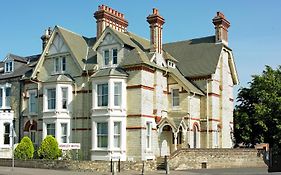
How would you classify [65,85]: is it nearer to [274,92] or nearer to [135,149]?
[135,149]

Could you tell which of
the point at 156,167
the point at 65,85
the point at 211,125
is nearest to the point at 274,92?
the point at 211,125

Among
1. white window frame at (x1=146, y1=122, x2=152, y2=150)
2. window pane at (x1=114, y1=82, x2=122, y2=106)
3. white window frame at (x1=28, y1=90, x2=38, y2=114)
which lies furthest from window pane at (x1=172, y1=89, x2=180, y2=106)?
white window frame at (x1=28, y1=90, x2=38, y2=114)

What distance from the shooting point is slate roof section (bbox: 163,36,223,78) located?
46250 mm

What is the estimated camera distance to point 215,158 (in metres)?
39.8

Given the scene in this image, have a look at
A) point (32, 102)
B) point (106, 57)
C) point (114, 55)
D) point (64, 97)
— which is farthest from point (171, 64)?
point (32, 102)

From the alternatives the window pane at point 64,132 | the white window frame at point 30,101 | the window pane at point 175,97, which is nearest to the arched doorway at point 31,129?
the white window frame at point 30,101

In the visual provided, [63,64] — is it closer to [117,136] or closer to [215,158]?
[117,136]

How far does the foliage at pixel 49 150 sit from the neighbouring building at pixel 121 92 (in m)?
2.31

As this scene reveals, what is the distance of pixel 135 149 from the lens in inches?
1512

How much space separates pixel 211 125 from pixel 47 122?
15.9 m

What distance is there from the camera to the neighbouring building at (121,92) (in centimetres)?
3878

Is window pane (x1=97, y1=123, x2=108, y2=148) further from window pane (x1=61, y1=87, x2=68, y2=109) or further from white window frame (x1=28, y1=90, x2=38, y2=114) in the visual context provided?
white window frame (x1=28, y1=90, x2=38, y2=114)

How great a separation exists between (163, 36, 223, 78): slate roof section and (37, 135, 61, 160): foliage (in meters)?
15.4

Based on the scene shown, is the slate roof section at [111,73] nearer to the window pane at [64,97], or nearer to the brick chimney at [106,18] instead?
the window pane at [64,97]
